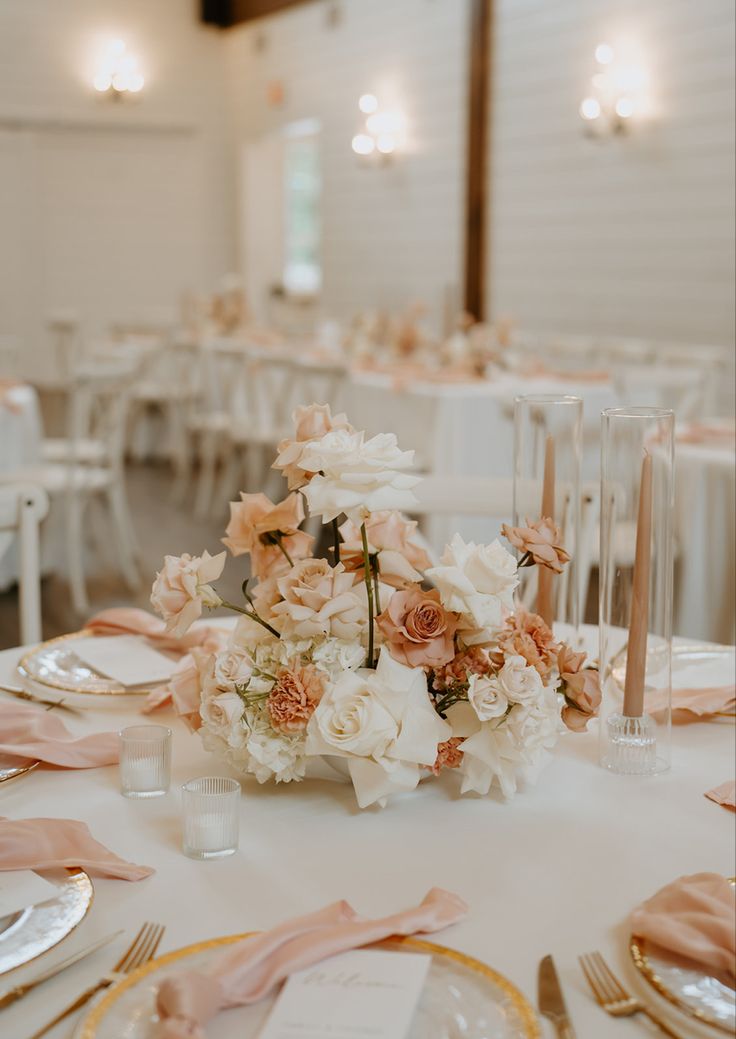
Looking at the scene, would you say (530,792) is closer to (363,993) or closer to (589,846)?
(589,846)

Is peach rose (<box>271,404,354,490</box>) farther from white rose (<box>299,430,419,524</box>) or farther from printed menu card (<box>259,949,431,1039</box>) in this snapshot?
printed menu card (<box>259,949,431,1039</box>)

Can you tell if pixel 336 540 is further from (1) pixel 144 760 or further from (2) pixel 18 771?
(2) pixel 18 771

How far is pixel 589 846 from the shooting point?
1.16 metres

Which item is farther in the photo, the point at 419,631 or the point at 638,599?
the point at 638,599

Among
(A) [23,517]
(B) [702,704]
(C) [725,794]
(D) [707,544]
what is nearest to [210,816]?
(C) [725,794]

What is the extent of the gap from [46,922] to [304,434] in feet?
1.59

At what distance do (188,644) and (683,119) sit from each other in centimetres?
591

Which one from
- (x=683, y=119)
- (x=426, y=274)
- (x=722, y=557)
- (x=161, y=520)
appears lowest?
(x=161, y=520)

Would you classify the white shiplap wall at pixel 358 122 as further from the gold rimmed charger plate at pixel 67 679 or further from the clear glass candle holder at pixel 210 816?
the clear glass candle holder at pixel 210 816

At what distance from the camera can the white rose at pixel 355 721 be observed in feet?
3.69

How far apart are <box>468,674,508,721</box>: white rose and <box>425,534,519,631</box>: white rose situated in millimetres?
50

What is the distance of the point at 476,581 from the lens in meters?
1.14

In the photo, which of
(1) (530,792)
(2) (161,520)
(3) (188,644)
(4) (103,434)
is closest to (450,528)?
(4) (103,434)

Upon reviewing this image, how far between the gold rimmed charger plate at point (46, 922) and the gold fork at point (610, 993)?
407mm
